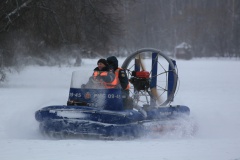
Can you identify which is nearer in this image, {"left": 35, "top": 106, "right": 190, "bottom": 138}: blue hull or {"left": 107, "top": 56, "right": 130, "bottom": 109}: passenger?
{"left": 35, "top": 106, "right": 190, "bottom": 138}: blue hull

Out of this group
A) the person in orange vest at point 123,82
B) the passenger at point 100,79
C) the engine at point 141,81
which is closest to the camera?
the passenger at point 100,79

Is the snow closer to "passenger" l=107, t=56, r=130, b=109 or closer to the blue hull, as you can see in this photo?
the blue hull

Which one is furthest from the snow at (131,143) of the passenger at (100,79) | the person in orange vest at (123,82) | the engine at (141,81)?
A: the engine at (141,81)

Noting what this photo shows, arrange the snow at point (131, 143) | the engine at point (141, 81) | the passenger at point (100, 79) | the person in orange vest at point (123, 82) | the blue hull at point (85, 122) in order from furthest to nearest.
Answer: the engine at point (141, 81), the person in orange vest at point (123, 82), the passenger at point (100, 79), the blue hull at point (85, 122), the snow at point (131, 143)

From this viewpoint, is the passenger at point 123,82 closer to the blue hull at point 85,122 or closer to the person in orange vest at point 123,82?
the person in orange vest at point 123,82

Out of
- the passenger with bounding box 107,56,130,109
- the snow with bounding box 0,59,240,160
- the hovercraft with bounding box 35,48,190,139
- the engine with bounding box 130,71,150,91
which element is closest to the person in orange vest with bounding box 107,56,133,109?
the passenger with bounding box 107,56,130,109

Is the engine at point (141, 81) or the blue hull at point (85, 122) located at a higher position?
the engine at point (141, 81)

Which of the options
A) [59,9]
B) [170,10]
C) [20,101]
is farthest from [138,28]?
[20,101]

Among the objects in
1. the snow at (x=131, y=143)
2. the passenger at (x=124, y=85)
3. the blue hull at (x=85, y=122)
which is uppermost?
the passenger at (x=124, y=85)

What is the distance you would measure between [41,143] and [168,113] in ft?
11.9

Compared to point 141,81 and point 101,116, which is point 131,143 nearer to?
point 101,116

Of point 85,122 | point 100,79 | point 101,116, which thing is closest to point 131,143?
point 101,116

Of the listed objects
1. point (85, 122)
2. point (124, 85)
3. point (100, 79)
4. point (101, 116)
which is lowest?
point (85, 122)

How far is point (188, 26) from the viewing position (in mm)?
88875
